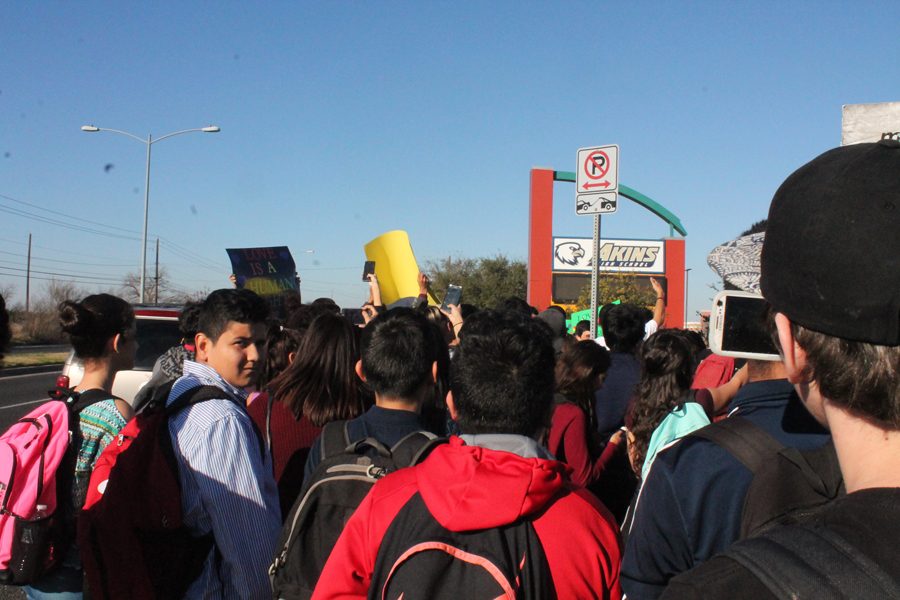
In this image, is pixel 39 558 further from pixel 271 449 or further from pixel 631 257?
pixel 631 257

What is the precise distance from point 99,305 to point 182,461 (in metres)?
1.30

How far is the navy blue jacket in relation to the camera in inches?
72.1

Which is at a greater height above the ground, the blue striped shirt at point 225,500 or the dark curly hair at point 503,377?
the dark curly hair at point 503,377

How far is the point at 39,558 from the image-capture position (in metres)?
3.04

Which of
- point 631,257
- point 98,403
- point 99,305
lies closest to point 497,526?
point 98,403

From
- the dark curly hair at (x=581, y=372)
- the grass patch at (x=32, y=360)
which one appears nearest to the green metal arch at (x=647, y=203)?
the grass patch at (x=32, y=360)

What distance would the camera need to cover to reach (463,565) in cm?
177

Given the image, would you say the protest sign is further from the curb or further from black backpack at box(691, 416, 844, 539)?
the curb

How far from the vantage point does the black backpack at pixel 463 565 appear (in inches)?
68.7

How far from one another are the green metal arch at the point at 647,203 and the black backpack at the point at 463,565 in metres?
39.7

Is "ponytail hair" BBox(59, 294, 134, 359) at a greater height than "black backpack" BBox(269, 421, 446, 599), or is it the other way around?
"ponytail hair" BBox(59, 294, 134, 359)

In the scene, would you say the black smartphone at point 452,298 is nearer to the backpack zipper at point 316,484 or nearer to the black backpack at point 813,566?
the backpack zipper at point 316,484

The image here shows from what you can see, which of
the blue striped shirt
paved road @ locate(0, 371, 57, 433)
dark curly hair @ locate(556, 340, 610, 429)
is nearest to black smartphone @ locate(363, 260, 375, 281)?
dark curly hair @ locate(556, 340, 610, 429)

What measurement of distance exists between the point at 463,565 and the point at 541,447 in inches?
16.1
